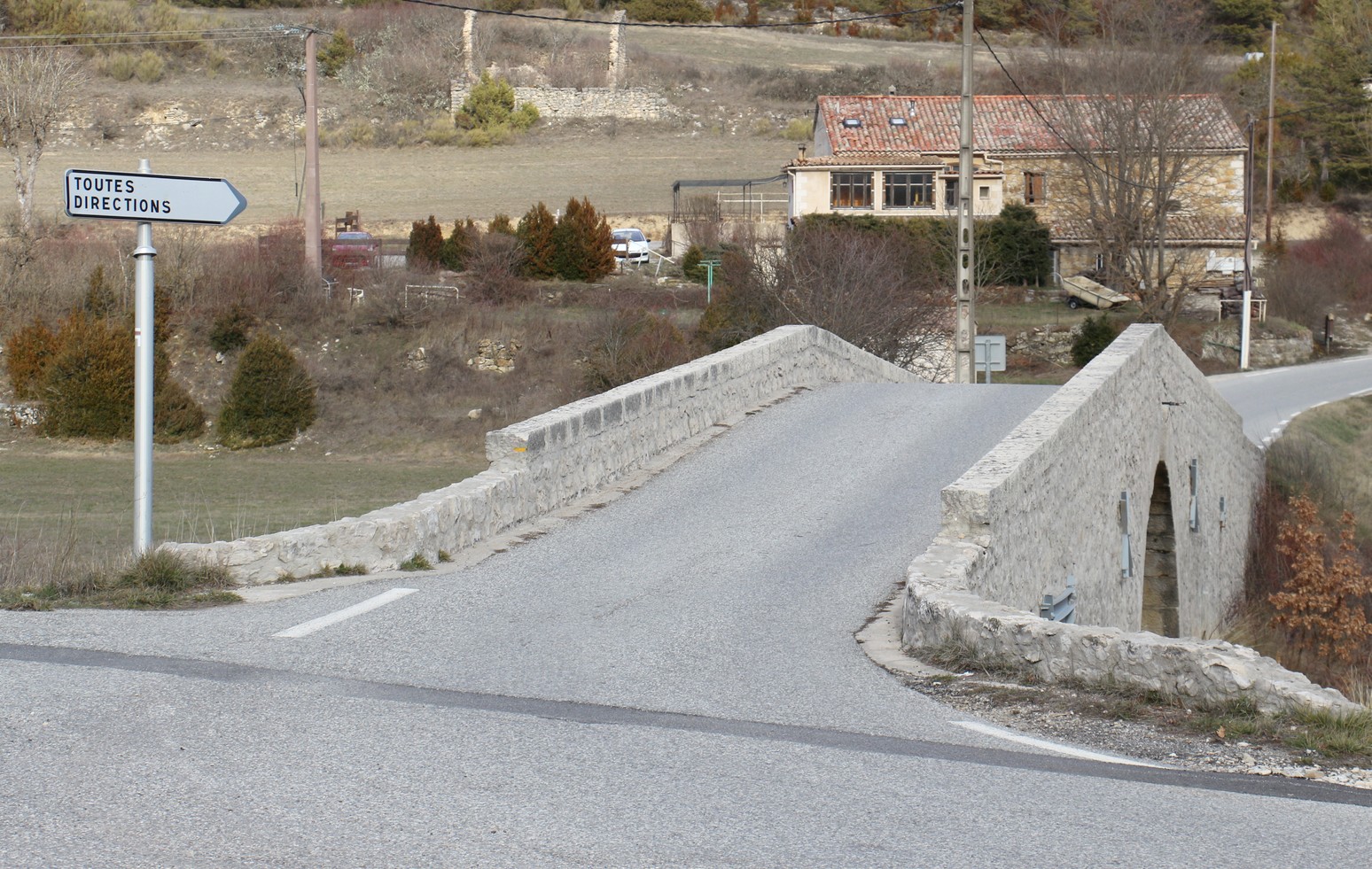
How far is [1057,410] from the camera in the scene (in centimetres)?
1324

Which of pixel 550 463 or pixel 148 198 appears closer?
pixel 148 198

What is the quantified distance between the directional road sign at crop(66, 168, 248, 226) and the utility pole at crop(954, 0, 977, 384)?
59.3 ft

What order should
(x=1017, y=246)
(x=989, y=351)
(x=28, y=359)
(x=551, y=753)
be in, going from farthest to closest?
(x=1017, y=246) < (x=28, y=359) < (x=989, y=351) < (x=551, y=753)

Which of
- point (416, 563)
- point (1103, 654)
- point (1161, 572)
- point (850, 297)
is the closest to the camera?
point (1103, 654)

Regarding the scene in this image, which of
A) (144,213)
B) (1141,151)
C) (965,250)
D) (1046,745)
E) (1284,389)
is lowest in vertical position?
(1046,745)

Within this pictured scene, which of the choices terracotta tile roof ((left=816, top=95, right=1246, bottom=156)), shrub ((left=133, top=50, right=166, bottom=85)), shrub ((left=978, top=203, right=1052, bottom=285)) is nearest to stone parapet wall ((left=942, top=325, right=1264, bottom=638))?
shrub ((left=978, top=203, right=1052, bottom=285))

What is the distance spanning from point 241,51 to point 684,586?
95.0 metres

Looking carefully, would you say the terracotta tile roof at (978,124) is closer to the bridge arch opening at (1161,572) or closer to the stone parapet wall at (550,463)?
the bridge arch opening at (1161,572)

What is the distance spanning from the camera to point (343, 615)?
28.0 feet

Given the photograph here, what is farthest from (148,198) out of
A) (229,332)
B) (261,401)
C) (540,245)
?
(540,245)

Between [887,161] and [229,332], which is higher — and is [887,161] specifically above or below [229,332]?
above

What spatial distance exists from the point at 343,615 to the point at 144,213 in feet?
9.10

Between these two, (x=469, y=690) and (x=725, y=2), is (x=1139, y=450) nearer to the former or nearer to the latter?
(x=469, y=690)

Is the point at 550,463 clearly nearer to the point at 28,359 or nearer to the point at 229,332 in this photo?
the point at 28,359
